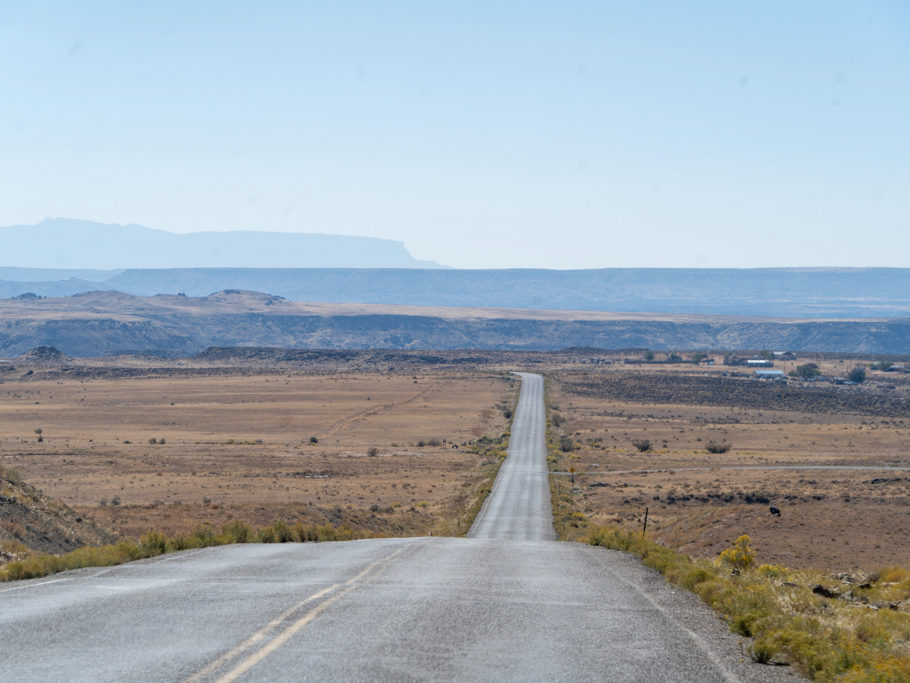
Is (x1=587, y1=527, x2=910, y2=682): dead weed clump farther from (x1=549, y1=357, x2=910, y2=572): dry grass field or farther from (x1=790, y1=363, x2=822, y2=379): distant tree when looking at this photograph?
(x1=790, y1=363, x2=822, y2=379): distant tree

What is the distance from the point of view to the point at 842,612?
1109 centimetres

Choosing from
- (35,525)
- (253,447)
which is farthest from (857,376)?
(35,525)

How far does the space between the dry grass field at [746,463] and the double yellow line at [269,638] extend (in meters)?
18.6

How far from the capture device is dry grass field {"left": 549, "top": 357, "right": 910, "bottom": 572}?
98.4ft

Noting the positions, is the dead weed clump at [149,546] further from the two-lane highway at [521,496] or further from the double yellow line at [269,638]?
the two-lane highway at [521,496]

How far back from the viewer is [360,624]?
30.1ft

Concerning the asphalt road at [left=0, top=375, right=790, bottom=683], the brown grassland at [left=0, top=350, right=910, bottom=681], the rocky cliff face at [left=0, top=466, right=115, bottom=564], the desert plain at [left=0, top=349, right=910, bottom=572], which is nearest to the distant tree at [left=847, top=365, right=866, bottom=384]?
the desert plain at [left=0, top=349, right=910, bottom=572]

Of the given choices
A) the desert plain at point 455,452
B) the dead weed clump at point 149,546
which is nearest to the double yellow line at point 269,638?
the dead weed clump at point 149,546

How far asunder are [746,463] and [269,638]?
63.0m

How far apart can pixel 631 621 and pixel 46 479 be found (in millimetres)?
49135

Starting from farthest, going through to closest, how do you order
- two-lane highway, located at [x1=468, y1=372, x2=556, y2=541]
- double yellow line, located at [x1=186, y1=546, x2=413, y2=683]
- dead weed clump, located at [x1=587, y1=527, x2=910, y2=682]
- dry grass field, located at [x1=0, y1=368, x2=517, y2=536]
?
dry grass field, located at [x1=0, y1=368, x2=517, y2=536], two-lane highway, located at [x1=468, y1=372, x2=556, y2=541], dead weed clump, located at [x1=587, y1=527, x2=910, y2=682], double yellow line, located at [x1=186, y1=546, x2=413, y2=683]

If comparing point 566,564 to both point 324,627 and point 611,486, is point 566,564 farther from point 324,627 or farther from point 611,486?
point 611,486

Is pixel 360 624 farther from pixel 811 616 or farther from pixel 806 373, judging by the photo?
pixel 806 373

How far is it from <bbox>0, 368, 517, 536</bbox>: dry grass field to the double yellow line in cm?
1782
